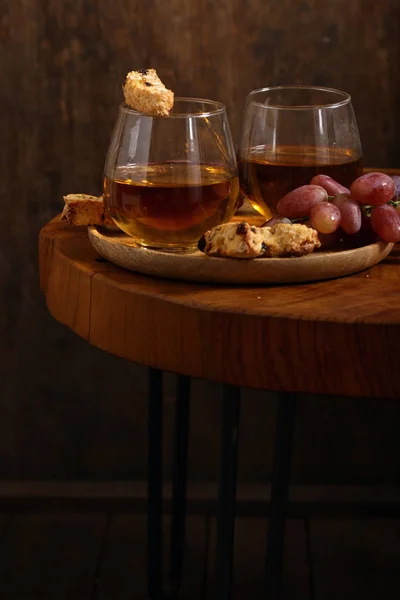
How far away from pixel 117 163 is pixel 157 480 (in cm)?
61

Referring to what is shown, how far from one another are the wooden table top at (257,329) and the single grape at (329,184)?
5.0 inches

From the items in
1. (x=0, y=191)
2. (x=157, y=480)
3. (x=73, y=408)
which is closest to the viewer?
(x=157, y=480)

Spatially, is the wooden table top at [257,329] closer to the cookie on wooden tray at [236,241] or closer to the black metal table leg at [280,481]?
the cookie on wooden tray at [236,241]

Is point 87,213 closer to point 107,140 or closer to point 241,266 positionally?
point 241,266

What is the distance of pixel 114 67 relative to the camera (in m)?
1.56

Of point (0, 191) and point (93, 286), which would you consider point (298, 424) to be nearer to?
point (0, 191)

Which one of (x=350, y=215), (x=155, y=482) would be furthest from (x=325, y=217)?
(x=155, y=482)

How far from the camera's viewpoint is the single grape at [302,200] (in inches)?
37.7

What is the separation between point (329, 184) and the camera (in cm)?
99

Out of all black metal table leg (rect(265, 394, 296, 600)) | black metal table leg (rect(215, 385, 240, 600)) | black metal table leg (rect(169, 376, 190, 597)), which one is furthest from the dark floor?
black metal table leg (rect(215, 385, 240, 600))

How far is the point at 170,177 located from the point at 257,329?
0.22 metres

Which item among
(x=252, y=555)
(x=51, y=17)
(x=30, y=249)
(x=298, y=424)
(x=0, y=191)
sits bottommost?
(x=252, y=555)

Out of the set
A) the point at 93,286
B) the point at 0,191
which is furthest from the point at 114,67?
the point at 93,286

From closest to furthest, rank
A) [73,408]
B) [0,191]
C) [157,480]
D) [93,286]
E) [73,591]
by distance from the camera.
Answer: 1. [93,286]
2. [157,480]
3. [73,591]
4. [0,191]
5. [73,408]
